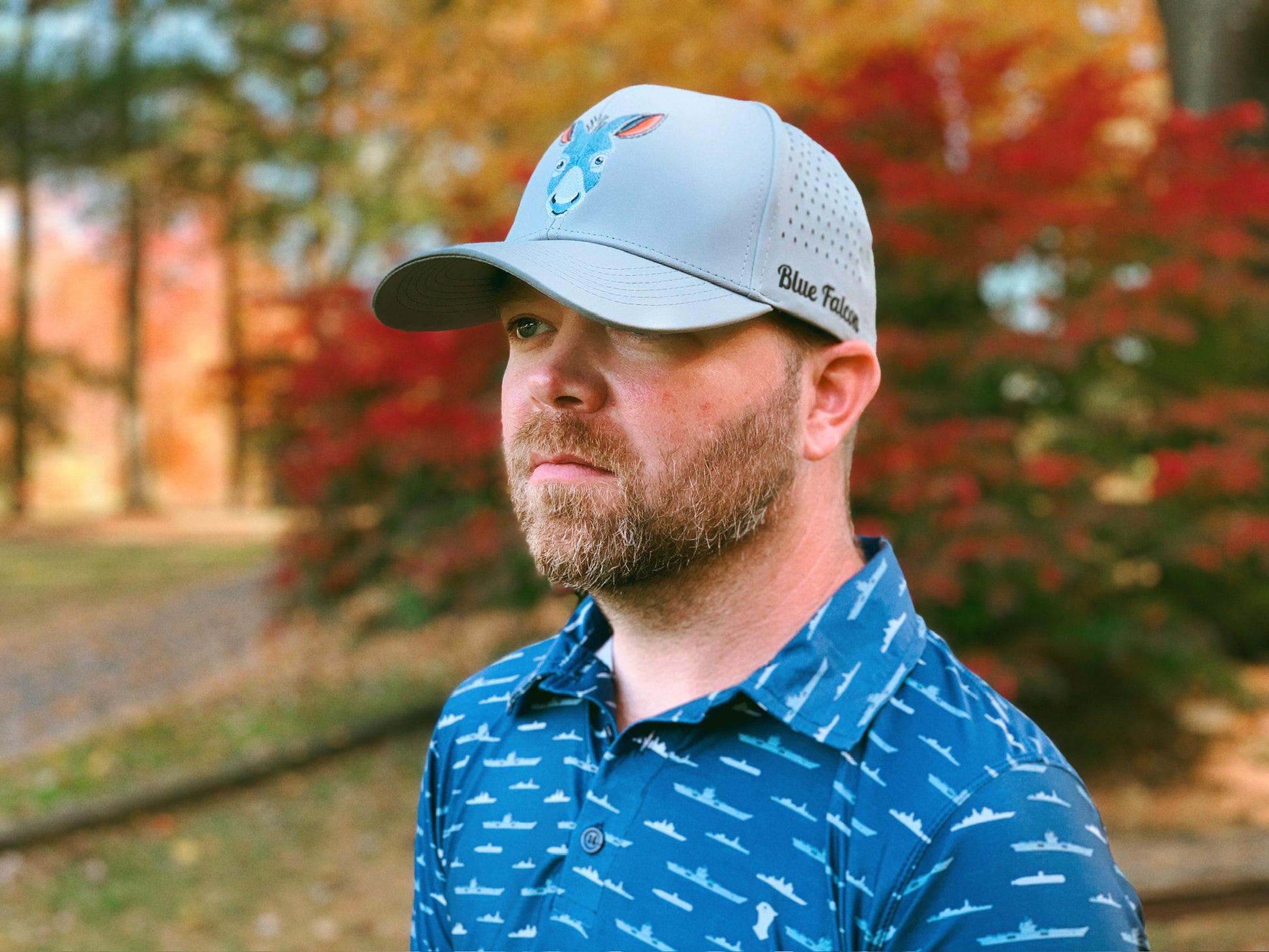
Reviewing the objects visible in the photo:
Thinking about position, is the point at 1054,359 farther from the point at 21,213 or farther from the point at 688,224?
the point at 21,213

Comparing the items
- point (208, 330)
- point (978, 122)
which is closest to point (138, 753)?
point (978, 122)

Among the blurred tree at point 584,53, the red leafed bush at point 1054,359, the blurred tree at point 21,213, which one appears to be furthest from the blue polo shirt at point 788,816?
the blurred tree at point 21,213

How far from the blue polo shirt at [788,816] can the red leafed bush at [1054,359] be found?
314 centimetres

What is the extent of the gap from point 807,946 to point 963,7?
8.38 metres

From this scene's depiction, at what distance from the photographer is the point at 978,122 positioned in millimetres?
5672

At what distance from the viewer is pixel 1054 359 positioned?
4.83 metres

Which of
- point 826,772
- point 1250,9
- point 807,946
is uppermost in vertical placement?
point 1250,9

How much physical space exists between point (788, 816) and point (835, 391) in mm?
541

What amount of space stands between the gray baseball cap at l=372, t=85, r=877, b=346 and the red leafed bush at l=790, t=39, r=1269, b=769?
306 cm

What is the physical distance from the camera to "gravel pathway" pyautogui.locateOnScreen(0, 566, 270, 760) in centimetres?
770

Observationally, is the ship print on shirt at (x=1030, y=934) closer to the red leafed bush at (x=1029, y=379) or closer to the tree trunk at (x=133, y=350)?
the red leafed bush at (x=1029, y=379)

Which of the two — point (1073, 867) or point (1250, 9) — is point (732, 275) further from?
point (1250, 9)

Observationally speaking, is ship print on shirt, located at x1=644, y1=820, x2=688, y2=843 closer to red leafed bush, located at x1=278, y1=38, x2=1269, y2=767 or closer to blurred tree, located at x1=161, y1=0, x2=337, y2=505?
red leafed bush, located at x1=278, y1=38, x2=1269, y2=767

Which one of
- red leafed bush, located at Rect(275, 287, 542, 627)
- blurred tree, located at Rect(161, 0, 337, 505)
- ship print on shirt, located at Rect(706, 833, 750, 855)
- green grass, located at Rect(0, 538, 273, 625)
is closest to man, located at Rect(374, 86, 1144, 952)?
ship print on shirt, located at Rect(706, 833, 750, 855)
